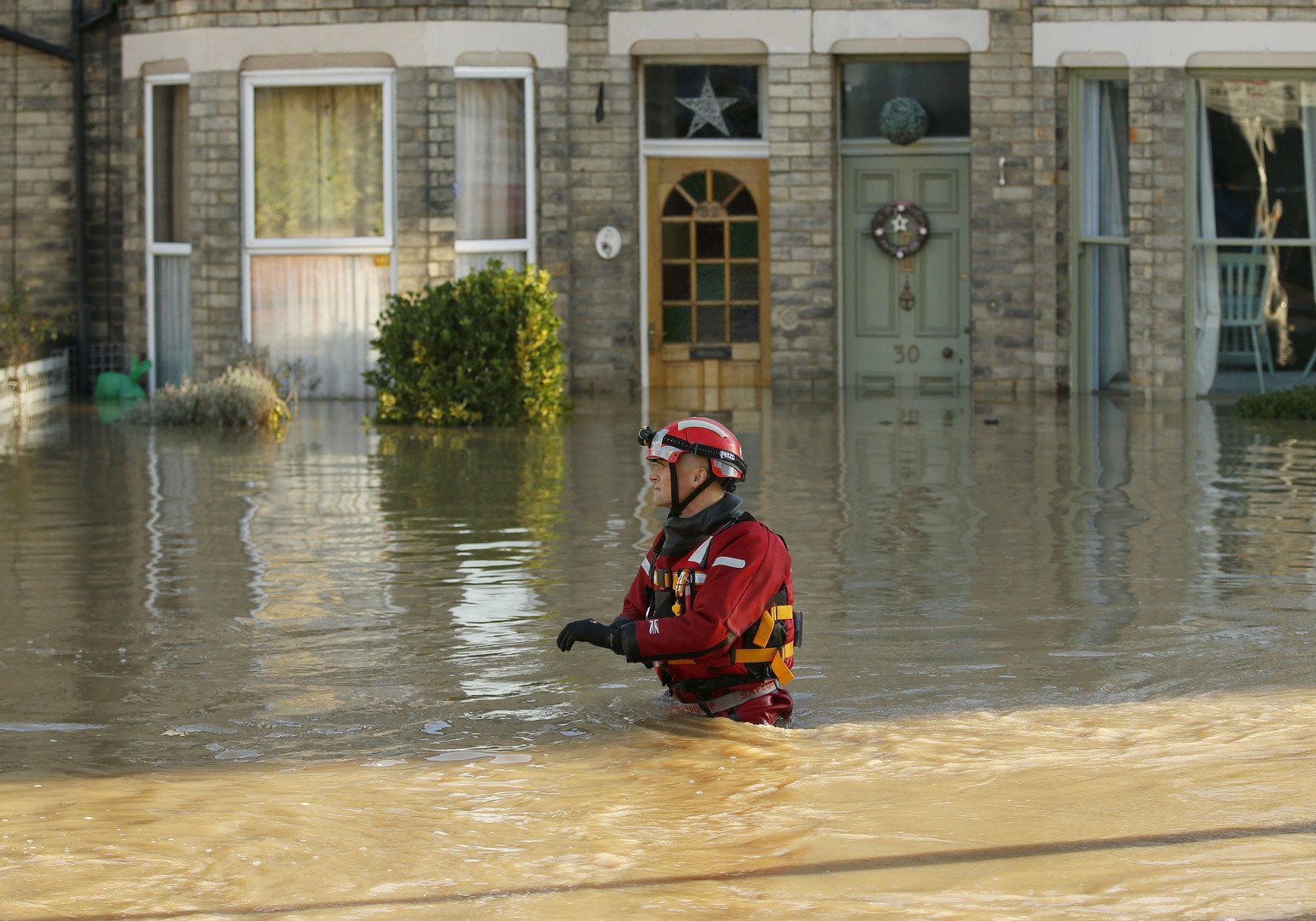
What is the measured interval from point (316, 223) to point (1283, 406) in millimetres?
9746

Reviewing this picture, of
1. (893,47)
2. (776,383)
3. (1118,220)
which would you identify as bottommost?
(776,383)

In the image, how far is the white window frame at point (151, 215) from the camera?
71.6ft

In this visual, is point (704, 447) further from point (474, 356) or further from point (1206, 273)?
point (1206, 273)

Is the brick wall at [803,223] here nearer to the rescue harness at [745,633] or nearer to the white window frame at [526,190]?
the white window frame at [526,190]

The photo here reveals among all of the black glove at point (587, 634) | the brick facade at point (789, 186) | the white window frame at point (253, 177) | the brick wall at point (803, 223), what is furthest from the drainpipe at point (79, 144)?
the black glove at point (587, 634)

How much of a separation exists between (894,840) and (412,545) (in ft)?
20.1

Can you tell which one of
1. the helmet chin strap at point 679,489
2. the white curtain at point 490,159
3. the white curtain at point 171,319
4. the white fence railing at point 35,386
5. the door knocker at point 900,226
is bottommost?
the helmet chin strap at point 679,489

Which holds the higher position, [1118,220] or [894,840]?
[1118,220]

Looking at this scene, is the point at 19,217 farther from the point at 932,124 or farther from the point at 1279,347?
the point at 1279,347

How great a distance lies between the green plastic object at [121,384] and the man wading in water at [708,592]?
15.6 metres

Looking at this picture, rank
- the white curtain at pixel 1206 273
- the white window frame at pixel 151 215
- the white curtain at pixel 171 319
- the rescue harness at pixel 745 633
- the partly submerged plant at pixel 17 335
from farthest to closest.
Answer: the white curtain at pixel 171 319, the white window frame at pixel 151 215, the white curtain at pixel 1206 273, the partly submerged plant at pixel 17 335, the rescue harness at pixel 745 633

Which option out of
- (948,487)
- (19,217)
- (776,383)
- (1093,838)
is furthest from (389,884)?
(19,217)

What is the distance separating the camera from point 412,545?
39.3 ft

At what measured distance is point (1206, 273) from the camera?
21062 mm
